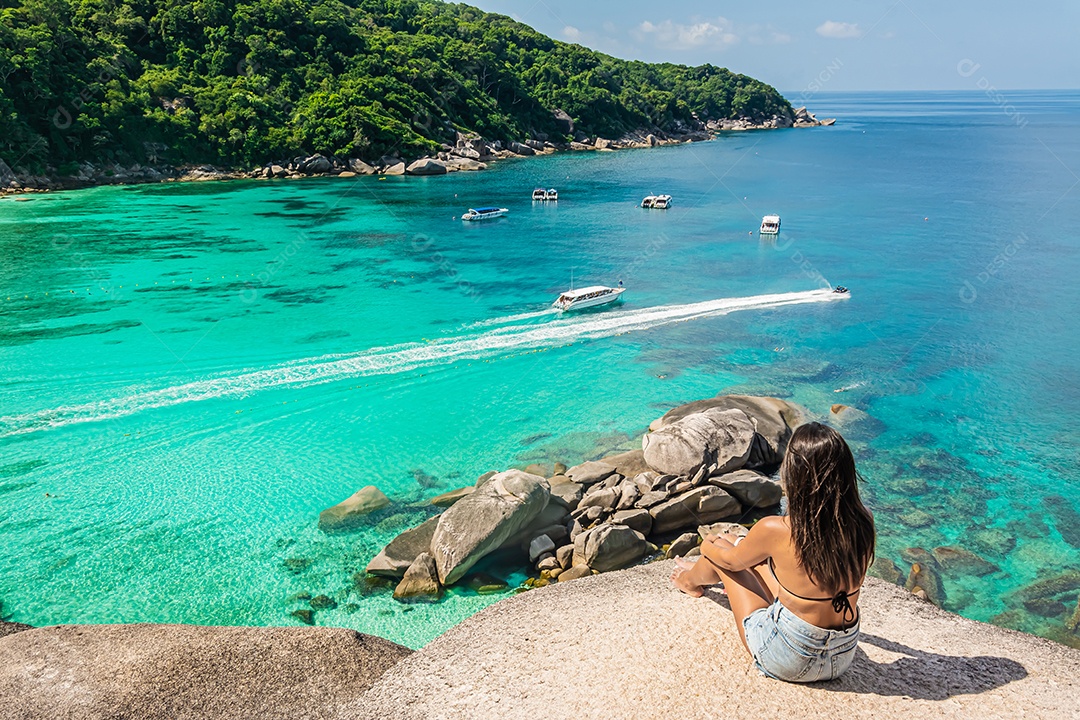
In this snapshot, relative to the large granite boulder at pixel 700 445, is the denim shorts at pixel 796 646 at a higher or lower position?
higher

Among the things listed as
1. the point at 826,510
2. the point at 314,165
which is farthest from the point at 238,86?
the point at 826,510

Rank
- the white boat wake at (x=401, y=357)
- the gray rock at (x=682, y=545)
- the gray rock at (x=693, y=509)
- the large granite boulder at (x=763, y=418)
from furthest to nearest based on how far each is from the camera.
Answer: the white boat wake at (x=401, y=357) < the large granite boulder at (x=763, y=418) < the gray rock at (x=693, y=509) < the gray rock at (x=682, y=545)

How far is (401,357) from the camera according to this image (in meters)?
31.2

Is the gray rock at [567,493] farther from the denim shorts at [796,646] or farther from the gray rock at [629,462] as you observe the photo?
the denim shorts at [796,646]

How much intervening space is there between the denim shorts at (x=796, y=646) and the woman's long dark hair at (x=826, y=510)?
0.64 meters

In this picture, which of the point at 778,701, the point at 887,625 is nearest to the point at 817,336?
the point at 887,625

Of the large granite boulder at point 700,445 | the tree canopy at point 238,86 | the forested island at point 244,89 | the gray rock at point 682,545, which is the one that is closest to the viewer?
the gray rock at point 682,545

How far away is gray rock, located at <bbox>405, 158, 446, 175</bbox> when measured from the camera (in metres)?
92.7

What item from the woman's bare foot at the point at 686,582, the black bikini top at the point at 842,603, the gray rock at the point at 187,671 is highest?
the black bikini top at the point at 842,603

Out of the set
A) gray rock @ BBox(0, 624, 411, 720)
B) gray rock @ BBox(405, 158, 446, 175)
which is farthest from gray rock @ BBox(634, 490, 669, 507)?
gray rock @ BBox(405, 158, 446, 175)

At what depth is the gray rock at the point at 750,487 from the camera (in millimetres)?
19188

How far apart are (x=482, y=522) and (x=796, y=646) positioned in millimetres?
10444

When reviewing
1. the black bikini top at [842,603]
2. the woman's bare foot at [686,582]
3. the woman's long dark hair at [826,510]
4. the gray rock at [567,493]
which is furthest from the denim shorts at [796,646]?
the gray rock at [567,493]

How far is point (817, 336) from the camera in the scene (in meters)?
35.8
